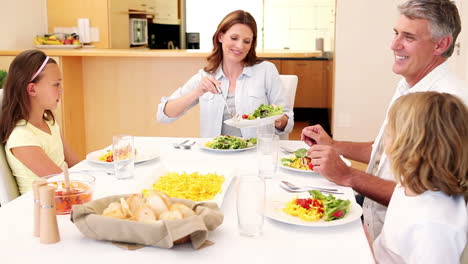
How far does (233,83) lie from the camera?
288 centimetres

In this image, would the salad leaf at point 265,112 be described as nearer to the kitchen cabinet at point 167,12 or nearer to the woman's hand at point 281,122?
the woman's hand at point 281,122

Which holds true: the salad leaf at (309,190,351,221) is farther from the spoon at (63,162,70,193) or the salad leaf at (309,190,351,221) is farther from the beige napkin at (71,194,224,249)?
the spoon at (63,162,70,193)

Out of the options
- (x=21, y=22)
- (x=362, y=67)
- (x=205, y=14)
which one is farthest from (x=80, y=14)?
(x=205, y=14)

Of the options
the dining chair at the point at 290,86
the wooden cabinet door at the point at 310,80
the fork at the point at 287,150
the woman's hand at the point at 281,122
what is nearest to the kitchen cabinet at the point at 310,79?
the wooden cabinet door at the point at 310,80

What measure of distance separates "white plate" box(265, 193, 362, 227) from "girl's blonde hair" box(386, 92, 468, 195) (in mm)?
189

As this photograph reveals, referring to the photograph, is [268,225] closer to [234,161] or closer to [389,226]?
[389,226]

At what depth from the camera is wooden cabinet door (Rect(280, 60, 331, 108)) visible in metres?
6.96

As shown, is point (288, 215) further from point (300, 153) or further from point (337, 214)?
point (300, 153)

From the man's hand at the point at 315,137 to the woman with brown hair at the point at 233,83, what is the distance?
520 mm

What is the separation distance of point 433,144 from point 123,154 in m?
0.98

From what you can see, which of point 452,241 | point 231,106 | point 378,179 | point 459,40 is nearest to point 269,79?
point 231,106

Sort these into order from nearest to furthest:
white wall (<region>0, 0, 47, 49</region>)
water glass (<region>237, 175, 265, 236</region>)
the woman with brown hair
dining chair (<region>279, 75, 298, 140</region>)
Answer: water glass (<region>237, 175, 265, 236</region>)
the woman with brown hair
dining chair (<region>279, 75, 298, 140</region>)
white wall (<region>0, 0, 47, 49</region>)

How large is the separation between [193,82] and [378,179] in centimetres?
137

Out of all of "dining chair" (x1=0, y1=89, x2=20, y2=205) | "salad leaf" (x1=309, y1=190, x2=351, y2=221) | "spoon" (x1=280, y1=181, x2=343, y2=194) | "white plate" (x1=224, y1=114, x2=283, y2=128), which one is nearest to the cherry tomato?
"salad leaf" (x1=309, y1=190, x2=351, y2=221)
